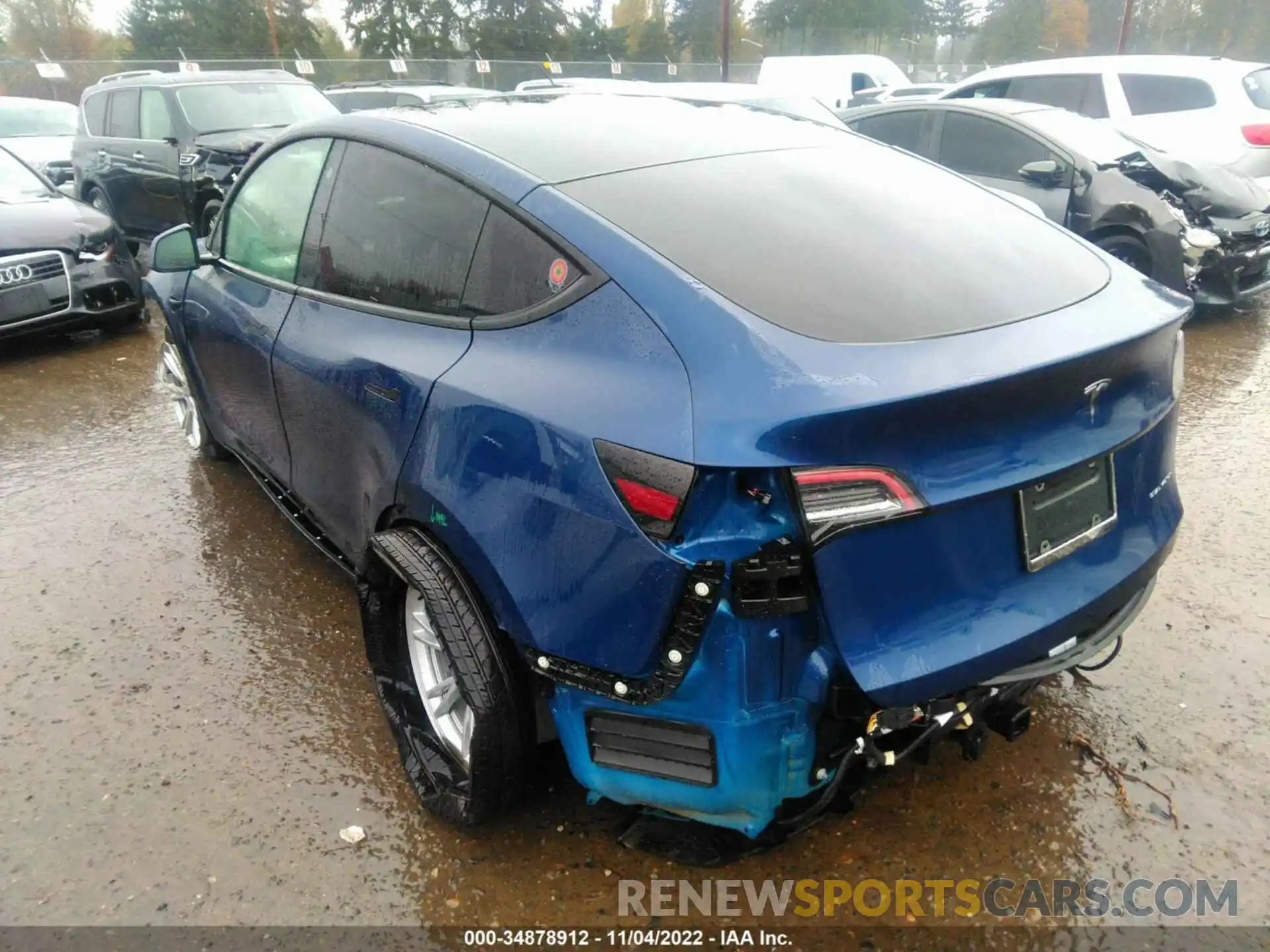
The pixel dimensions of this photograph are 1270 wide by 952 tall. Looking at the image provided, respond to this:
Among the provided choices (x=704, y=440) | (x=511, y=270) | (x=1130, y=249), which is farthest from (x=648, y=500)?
(x=1130, y=249)

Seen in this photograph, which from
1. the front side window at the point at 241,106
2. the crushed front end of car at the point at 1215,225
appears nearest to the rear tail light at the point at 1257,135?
the crushed front end of car at the point at 1215,225

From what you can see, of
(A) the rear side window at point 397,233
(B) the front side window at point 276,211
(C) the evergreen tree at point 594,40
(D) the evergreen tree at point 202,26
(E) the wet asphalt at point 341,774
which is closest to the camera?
(E) the wet asphalt at point 341,774

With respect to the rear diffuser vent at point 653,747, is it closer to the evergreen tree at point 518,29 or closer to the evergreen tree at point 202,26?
the evergreen tree at point 518,29

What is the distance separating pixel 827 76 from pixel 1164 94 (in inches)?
455

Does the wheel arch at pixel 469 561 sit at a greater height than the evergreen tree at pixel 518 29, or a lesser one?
lesser

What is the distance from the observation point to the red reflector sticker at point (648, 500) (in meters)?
1.70

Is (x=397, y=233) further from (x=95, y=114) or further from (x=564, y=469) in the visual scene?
(x=95, y=114)

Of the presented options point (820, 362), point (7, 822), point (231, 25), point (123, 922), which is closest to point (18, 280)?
point (7, 822)

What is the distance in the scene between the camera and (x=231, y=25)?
39.3 meters

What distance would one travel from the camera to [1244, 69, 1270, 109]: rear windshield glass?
332 inches

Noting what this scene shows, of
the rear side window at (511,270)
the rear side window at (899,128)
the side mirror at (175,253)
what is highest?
the rear side window at (899,128)

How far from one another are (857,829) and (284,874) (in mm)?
1427

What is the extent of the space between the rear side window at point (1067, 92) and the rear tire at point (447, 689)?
28.9 feet

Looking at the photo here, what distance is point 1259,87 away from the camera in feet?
28.1
